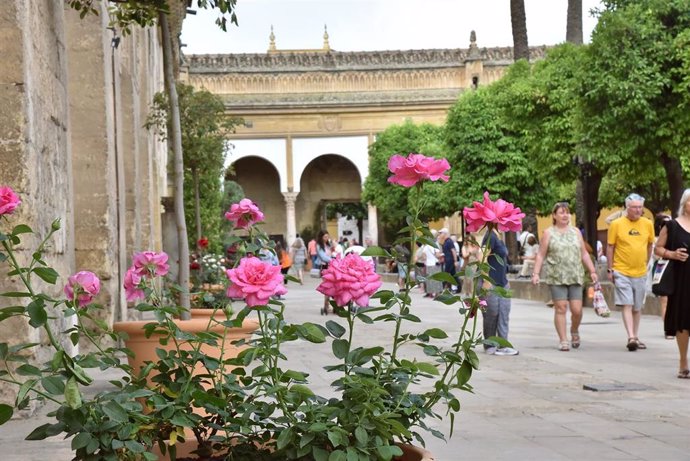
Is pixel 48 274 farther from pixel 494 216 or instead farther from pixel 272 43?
pixel 272 43

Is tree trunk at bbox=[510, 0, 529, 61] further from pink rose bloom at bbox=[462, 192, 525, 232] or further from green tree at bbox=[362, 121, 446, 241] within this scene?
pink rose bloom at bbox=[462, 192, 525, 232]

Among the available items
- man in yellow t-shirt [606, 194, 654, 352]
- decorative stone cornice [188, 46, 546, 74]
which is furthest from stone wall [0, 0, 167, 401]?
decorative stone cornice [188, 46, 546, 74]

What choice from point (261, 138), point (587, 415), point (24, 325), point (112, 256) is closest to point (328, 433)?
point (24, 325)

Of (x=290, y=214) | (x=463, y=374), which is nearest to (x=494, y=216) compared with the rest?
(x=463, y=374)

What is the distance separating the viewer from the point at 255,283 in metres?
3.37

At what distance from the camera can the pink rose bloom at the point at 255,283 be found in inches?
132

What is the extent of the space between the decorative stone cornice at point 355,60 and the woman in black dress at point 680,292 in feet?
148

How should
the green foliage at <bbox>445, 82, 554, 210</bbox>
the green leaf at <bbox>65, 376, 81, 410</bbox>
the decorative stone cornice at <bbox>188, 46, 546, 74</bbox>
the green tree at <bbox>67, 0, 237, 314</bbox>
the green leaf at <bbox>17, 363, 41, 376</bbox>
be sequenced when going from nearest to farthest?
the green leaf at <bbox>65, 376, 81, 410</bbox>
the green leaf at <bbox>17, 363, 41, 376</bbox>
the green tree at <bbox>67, 0, 237, 314</bbox>
the green foliage at <bbox>445, 82, 554, 210</bbox>
the decorative stone cornice at <bbox>188, 46, 546, 74</bbox>

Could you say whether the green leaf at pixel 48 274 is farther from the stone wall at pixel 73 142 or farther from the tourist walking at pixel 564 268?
the tourist walking at pixel 564 268

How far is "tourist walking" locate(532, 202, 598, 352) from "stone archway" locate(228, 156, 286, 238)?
46.3 meters

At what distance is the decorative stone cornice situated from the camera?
5409cm

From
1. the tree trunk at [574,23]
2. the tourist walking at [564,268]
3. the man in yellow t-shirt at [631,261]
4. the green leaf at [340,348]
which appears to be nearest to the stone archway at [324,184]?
the tree trunk at [574,23]

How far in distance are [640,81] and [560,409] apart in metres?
14.8

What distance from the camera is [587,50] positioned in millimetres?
22250
